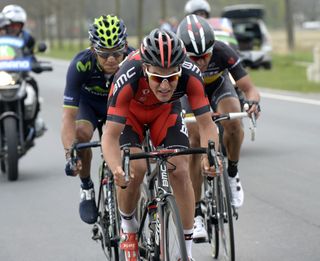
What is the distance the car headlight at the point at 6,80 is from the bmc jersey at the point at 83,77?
411cm

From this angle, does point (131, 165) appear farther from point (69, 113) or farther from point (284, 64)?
point (284, 64)

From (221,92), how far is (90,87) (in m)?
1.35

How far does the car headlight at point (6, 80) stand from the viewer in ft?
36.3

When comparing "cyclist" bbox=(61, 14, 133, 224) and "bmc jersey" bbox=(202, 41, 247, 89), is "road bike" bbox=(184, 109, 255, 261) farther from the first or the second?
"cyclist" bbox=(61, 14, 133, 224)

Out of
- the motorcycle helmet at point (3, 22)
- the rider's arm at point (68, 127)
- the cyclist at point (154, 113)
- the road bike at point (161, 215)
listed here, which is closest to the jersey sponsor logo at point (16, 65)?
the motorcycle helmet at point (3, 22)

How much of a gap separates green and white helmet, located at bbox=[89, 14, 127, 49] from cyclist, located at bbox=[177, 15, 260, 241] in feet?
1.60

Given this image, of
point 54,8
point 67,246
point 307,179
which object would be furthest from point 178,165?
point 54,8

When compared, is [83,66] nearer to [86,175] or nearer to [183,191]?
[86,175]

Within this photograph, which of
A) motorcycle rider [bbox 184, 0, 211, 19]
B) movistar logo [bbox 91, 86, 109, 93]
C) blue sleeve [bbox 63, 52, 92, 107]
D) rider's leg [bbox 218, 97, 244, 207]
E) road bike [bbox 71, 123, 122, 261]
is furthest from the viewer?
motorcycle rider [bbox 184, 0, 211, 19]

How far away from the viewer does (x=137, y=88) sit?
5910 millimetres

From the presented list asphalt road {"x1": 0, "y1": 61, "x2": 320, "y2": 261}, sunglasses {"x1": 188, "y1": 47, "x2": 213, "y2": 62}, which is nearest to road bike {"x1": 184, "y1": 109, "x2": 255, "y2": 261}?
asphalt road {"x1": 0, "y1": 61, "x2": 320, "y2": 261}

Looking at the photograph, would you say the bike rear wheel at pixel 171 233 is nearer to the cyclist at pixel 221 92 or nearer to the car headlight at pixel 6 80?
the cyclist at pixel 221 92

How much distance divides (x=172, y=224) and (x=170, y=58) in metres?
0.98

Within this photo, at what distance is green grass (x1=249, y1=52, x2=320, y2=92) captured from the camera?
22844 millimetres
